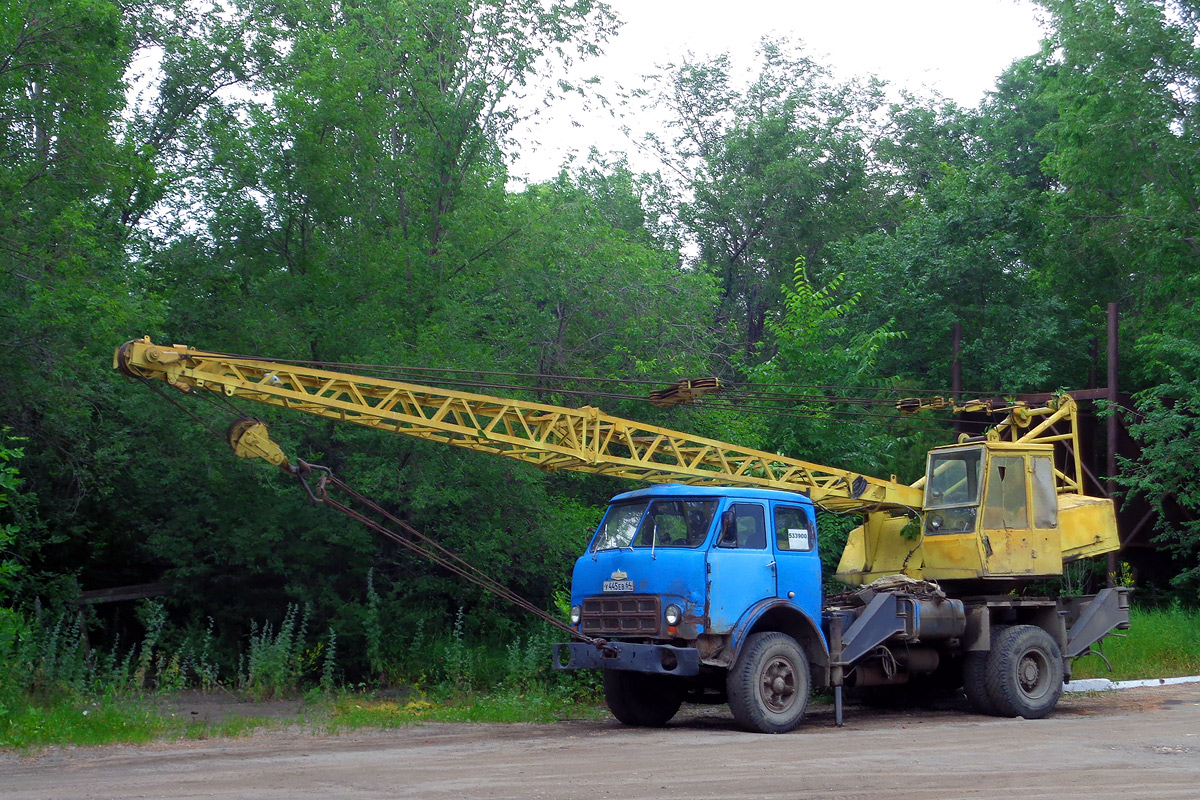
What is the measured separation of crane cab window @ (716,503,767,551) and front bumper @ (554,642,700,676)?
4.21 feet

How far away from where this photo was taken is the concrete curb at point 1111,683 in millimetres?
17344

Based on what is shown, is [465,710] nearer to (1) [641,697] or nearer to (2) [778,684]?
(1) [641,697]

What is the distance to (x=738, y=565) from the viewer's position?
12.5 meters

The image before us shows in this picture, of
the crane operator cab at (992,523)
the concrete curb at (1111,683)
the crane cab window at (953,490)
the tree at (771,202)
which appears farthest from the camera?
the tree at (771,202)

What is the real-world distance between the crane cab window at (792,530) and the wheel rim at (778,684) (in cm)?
129

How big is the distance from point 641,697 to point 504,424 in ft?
11.9

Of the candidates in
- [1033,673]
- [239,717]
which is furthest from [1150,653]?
[239,717]

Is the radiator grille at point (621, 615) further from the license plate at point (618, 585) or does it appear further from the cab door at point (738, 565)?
the cab door at point (738, 565)

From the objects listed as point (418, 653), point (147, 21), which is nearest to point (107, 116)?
point (147, 21)

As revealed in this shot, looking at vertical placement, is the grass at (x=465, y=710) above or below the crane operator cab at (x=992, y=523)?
below

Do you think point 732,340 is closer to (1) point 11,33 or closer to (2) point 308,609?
(2) point 308,609

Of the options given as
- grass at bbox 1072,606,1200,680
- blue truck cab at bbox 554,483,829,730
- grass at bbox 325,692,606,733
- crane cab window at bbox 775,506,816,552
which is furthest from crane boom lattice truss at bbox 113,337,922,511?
grass at bbox 1072,606,1200,680

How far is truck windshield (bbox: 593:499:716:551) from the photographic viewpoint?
496 inches

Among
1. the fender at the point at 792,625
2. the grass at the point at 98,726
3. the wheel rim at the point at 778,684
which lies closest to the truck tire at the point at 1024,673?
the fender at the point at 792,625
